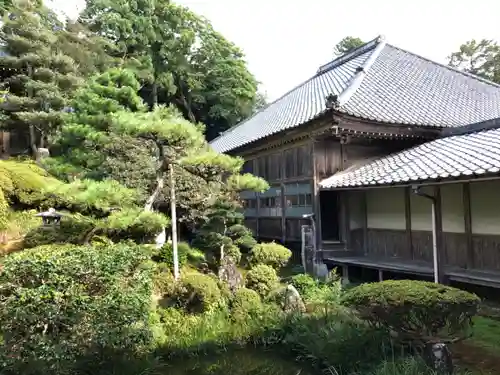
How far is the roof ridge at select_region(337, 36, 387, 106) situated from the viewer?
41.0 ft

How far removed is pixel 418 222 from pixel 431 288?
5.38 meters

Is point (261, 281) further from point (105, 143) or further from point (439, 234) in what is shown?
point (105, 143)

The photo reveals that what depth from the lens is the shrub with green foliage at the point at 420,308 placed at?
4750 mm

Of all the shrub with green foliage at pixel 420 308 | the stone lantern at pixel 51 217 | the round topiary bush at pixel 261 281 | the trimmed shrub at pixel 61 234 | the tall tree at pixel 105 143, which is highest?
the tall tree at pixel 105 143

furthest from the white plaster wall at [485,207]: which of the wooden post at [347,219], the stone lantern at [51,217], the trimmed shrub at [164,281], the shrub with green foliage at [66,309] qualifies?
the stone lantern at [51,217]

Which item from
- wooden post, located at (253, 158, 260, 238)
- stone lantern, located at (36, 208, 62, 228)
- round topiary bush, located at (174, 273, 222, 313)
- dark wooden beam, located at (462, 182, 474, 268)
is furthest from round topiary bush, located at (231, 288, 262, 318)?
wooden post, located at (253, 158, 260, 238)

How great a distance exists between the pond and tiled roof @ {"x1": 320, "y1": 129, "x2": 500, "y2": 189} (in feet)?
14.8

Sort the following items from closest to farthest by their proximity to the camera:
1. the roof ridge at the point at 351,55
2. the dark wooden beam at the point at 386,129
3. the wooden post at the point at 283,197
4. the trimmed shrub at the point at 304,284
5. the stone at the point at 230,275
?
the stone at the point at 230,275 < the trimmed shrub at the point at 304,284 < the dark wooden beam at the point at 386,129 < the wooden post at the point at 283,197 < the roof ridge at the point at 351,55

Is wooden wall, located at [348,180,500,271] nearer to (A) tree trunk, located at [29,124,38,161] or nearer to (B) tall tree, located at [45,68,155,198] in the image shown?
(B) tall tree, located at [45,68,155,198]

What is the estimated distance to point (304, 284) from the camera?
408 inches

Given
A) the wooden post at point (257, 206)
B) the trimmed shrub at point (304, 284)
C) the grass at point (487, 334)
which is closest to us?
the grass at point (487, 334)

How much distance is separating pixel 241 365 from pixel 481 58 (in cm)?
3262

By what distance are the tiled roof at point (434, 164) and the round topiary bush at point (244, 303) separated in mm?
3835

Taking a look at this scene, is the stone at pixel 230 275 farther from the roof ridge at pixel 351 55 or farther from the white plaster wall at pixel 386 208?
the roof ridge at pixel 351 55
